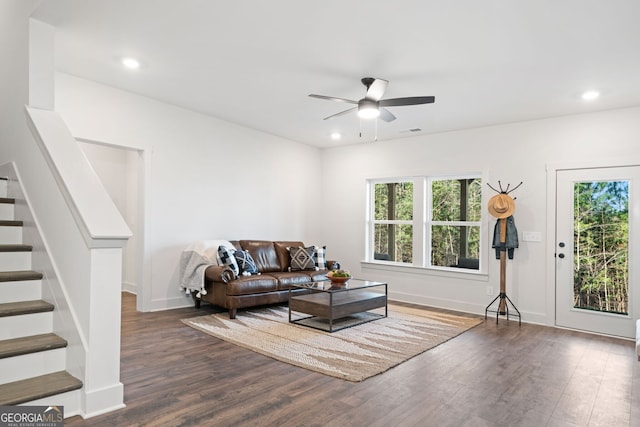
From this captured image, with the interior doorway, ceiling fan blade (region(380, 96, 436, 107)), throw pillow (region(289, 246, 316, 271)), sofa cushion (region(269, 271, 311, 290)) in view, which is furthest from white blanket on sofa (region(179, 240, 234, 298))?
ceiling fan blade (region(380, 96, 436, 107))

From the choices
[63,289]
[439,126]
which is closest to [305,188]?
[439,126]

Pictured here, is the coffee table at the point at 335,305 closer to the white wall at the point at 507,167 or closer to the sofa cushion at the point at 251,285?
the sofa cushion at the point at 251,285

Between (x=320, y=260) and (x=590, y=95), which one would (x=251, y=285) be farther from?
(x=590, y=95)

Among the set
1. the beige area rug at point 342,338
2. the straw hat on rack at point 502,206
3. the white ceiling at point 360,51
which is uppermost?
the white ceiling at point 360,51

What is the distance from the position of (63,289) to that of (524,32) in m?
3.69

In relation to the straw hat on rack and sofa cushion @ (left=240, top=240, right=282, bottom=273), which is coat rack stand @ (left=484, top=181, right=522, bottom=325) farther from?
sofa cushion @ (left=240, top=240, right=282, bottom=273)

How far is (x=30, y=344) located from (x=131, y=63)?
2.76 meters

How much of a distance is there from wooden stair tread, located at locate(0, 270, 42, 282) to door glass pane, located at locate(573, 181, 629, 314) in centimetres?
558

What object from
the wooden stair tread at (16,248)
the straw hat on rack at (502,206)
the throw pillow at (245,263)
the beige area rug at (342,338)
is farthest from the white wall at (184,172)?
the straw hat on rack at (502,206)

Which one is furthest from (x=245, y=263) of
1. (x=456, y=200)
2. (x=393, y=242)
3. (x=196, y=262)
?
(x=456, y=200)

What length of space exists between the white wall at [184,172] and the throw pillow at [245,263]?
756 mm

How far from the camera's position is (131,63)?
396 centimetres

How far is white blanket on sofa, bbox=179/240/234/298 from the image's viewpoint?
5.15 meters

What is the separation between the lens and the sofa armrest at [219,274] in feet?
15.9
